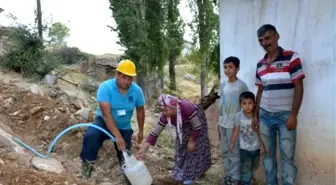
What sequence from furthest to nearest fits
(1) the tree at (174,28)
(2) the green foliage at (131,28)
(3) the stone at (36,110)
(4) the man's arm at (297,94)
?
(1) the tree at (174,28) < (2) the green foliage at (131,28) < (3) the stone at (36,110) < (4) the man's arm at (297,94)

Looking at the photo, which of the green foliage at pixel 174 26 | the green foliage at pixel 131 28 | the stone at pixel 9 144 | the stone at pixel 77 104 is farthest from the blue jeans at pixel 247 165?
the green foliage at pixel 174 26

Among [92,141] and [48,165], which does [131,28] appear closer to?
[48,165]

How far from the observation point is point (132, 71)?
3615 mm

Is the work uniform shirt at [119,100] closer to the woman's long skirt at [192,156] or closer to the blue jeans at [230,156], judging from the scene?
the woman's long skirt at [192,156]

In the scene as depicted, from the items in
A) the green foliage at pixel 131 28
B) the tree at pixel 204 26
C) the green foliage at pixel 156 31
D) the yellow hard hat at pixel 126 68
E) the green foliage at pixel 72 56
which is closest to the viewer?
the yellow hard hat at pixel 126 68

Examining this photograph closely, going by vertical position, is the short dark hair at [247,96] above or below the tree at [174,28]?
below

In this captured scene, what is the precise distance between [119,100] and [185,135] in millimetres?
748

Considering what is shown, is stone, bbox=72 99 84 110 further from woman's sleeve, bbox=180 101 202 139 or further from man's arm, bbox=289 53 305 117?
man's arm, bbox=289 53 305 117

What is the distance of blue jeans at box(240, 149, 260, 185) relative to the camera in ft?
12.4

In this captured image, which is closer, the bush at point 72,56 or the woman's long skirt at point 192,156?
the woman's long skirt at point 192,156

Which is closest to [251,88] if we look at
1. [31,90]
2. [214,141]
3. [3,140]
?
[214,141]

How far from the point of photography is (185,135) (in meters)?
3.77

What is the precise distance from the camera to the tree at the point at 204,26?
14859 mm

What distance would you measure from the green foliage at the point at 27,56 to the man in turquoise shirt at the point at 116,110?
4512mm
